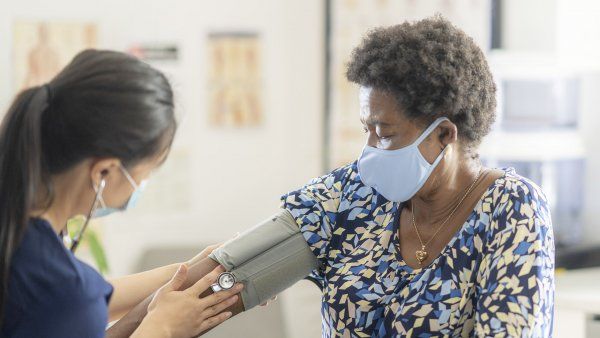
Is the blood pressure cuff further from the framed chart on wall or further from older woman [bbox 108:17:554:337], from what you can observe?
the framed chart on wall

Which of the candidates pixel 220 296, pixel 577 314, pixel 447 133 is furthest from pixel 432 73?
pixel 577 314

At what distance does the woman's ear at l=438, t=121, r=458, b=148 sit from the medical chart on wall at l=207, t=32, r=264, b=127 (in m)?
1.61

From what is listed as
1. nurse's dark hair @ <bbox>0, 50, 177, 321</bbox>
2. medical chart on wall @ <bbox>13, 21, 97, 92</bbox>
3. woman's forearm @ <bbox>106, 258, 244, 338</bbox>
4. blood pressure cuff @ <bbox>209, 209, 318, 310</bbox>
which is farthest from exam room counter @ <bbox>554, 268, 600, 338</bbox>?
medical chart on wall @ <bbox>13, 21, 97, 92</bbox>

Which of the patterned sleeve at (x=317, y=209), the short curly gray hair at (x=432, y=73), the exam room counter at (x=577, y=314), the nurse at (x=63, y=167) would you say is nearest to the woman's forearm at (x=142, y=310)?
the patterned sleeve at (x=317, y=209)

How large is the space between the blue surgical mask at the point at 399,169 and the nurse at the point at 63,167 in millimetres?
450

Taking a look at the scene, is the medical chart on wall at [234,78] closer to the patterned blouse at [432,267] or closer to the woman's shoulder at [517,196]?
the patterned blouse at [432,267]

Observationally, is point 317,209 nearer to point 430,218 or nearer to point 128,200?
point 430,218

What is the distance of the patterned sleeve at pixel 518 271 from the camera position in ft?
4.22

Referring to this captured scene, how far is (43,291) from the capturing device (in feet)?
4.07

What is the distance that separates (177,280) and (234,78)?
59.7 inches

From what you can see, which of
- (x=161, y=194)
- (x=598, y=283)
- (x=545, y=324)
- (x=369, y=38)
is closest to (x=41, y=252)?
(x=369, y=38)

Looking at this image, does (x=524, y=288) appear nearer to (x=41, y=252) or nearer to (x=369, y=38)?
(x=369, y=38)

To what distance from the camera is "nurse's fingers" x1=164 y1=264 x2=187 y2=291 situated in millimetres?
1599

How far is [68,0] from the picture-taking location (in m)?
2.85
